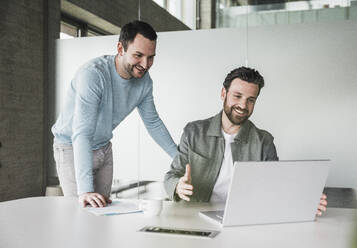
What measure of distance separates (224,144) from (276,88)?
1.60 m

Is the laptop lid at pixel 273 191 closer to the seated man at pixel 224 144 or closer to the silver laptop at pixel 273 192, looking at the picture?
the silver laptop at pixel 273 192

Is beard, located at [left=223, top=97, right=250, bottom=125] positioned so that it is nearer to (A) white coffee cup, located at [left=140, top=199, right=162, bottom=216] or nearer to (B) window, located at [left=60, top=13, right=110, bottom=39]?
(A) white coffee cup, located at [left=140, top=199, right=162, bottom=216]

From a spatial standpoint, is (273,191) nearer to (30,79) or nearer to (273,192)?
(273,192)

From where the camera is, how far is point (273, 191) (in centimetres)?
155

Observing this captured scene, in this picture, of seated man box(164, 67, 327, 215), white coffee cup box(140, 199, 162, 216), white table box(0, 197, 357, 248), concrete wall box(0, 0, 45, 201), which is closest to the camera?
white table box(0, 197, 357, 248)

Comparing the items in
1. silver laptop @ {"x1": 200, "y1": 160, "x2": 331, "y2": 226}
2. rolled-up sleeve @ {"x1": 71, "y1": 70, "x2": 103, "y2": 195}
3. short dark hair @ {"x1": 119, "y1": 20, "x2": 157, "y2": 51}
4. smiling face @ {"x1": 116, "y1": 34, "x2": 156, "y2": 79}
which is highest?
short dark hair @ {"x1": 119, "y1": 20, "x2": 157, "y2": 51}

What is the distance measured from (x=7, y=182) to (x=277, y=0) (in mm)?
3000

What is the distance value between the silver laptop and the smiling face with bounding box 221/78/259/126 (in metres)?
1.07

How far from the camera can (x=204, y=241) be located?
4.55ft

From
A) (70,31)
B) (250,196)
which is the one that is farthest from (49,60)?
(250,196)

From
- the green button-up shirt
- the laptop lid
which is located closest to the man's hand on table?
the green button-up shirt

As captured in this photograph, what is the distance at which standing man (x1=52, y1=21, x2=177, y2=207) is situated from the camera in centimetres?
228

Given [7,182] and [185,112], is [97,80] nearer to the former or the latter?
[185,112]

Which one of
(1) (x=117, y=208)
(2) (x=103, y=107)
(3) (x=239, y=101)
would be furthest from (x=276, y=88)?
(1) (x=117, y=208)
